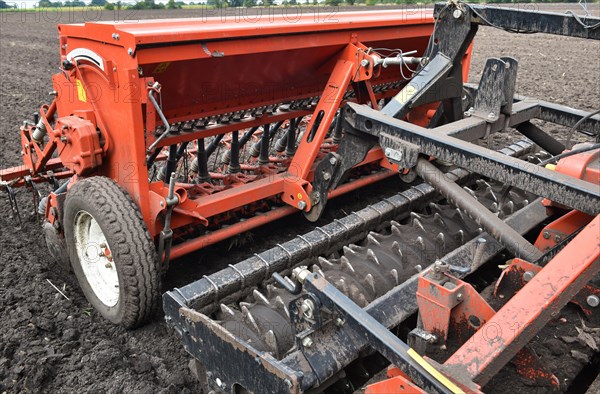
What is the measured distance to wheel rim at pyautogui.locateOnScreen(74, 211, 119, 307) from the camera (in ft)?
10.5

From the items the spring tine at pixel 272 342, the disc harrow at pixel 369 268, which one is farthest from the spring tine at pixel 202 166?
the spring tine at pixel 272 342

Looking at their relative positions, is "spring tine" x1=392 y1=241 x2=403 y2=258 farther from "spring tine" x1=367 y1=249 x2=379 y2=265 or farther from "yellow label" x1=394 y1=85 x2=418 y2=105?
"yellow label" x1=394 y1=85 x2=418 y2=105

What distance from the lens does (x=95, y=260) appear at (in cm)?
331

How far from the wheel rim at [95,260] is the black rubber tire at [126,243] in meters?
0.16

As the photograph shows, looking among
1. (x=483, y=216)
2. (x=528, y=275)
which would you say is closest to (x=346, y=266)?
(x=483, y=216)

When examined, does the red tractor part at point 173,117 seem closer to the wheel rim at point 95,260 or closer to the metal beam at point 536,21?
the wheel rim at point 95,260

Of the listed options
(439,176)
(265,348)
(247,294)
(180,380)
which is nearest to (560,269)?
(439,176)

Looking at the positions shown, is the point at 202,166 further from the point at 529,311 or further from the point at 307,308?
the point at 529,311

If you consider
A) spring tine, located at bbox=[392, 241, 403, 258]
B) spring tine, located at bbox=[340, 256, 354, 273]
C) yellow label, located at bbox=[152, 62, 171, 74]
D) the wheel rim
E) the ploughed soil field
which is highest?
yellow label, located at bbox=[152, 62, 171, 74]

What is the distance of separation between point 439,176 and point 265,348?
1083 millimetres

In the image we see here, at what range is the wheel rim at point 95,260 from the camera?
3199mm

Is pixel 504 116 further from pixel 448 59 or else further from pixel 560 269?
pixel 560 269

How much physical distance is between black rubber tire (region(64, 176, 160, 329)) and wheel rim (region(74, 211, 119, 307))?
0.51 ft

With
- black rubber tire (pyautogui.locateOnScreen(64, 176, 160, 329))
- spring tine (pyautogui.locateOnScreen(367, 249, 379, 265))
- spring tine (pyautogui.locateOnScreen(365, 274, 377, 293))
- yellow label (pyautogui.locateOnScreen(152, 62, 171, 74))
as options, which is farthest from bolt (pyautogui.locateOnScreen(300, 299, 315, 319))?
yellow label (pyautogui.locateOnScreen(152, 62, 171, 74))
